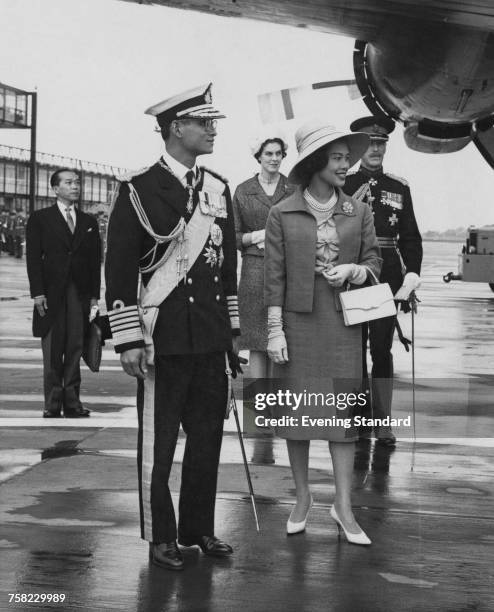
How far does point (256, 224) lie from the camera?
8070 mm

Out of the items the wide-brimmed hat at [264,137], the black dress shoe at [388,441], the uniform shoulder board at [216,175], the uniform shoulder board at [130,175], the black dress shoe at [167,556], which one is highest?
the wide-brimmed hat at [264,137]

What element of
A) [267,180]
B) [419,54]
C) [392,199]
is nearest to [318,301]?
[392,199]

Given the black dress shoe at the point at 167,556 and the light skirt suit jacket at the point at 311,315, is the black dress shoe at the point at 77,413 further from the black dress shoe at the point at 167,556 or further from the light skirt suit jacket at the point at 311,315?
the black dress shoe at the point at 167,556

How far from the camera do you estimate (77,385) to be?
27.4ft

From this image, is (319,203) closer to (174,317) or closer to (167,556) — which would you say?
(174,317)

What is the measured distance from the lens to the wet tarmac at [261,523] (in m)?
4.26

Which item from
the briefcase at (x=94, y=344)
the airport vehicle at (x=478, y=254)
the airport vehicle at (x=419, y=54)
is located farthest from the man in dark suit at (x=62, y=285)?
the airport vehicle at (x=478, y=254)

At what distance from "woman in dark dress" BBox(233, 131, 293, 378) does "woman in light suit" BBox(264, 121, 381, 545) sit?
274 centimetres

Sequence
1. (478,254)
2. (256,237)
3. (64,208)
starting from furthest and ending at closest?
(478,254)
(64,208)
(256,237)

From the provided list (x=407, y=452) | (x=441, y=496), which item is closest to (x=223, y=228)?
(x=441, y=496)

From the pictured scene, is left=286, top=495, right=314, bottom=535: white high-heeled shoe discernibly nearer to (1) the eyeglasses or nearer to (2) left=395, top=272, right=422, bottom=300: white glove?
(1) the eyeglasses

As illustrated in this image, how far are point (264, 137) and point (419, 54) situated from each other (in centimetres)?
131

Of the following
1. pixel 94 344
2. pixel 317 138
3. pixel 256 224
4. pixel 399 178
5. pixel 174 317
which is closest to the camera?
A: pixel 174 317

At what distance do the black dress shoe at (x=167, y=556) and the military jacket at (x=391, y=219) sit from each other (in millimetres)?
3274
